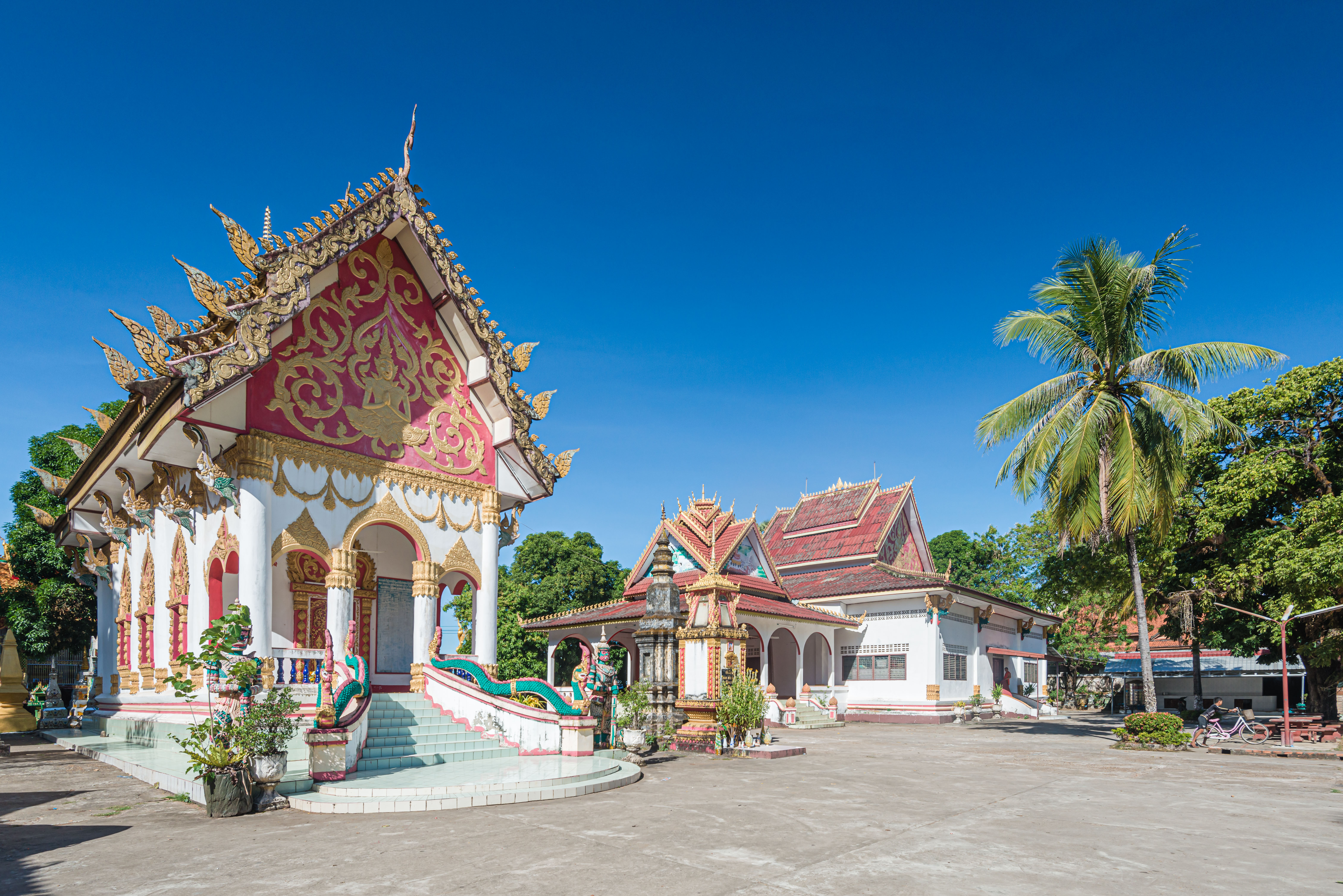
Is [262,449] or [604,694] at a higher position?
[262,449]

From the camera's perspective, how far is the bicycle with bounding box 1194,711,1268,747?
18562 mm

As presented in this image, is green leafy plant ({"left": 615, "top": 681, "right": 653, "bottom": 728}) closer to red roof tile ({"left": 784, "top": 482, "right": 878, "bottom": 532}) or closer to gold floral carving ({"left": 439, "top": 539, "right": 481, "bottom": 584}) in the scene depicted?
gold floral carving ({"left": 439, "top": 539, "right": 481, "bottom": 584})

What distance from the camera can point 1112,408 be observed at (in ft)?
63.7

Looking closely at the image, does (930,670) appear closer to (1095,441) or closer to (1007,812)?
(1095,441)

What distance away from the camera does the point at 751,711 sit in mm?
15781

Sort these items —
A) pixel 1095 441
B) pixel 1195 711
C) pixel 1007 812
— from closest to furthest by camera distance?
pixel 1007 812 → pixel 1095 441 → pixel 1195 711

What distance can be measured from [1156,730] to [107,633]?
24.6m

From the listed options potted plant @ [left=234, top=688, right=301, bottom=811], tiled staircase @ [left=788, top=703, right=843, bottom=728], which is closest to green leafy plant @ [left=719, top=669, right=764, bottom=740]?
potted plant @ [left=234, top=688, right=301, bottom=811]

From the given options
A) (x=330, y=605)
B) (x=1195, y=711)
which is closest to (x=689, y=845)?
(x=330, y=605)

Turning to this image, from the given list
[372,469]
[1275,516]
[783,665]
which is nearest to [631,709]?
[372,469]

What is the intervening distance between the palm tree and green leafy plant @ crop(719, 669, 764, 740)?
9.20 metres

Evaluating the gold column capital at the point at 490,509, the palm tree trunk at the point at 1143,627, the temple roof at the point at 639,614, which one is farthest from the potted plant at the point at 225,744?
the palm tree trunk at the point at 1143,627

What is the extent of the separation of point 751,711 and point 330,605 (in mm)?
7686

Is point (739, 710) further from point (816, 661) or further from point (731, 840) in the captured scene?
point (816, 661)
